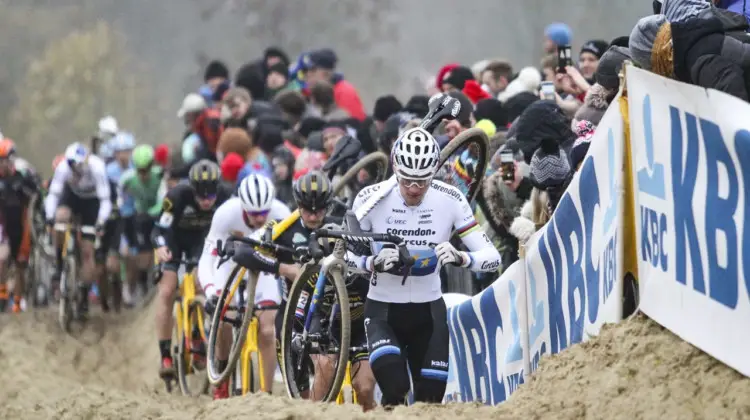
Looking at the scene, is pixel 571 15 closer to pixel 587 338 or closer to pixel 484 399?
pixel 484 399

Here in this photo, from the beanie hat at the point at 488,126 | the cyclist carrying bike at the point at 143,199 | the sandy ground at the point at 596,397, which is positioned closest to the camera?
the sandy ground at the point at 596,397

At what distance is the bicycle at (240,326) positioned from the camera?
11.4m

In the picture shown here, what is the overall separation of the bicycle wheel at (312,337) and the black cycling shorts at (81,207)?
10.0 metres

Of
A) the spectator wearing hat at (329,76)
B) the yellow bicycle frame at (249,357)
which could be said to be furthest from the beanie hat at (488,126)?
the spectator wearing hat at (329,76)

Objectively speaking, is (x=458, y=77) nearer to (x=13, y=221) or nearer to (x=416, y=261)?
(x=416, y=261)

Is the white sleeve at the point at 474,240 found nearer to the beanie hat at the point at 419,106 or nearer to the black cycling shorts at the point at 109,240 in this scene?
the beanie hat at the point at 419,106

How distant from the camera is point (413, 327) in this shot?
938 centimetres

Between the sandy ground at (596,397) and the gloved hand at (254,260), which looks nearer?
the sandy ground at (596,397)

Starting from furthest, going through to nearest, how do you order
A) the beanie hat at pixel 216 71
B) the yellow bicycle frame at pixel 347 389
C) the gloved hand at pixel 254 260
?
the beanie hat at pixel 216 71 < the gloved hand at pixel 254 260 < the yellow bicycle frame at pixel 347 389

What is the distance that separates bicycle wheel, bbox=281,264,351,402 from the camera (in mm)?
9242

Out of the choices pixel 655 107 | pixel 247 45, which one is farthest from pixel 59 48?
pixel 655 107

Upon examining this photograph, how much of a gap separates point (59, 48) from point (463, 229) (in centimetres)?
3427

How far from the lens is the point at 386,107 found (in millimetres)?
15242

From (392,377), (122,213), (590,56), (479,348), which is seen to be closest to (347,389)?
(479,348)
